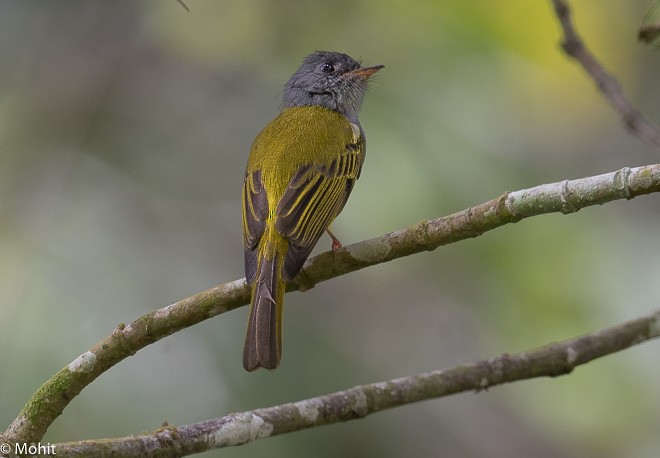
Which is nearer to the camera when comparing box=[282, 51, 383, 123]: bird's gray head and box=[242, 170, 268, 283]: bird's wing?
box=[242, 170, 268, 283]: bird's wing

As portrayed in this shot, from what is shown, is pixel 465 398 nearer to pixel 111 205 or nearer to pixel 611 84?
pixel 111 205

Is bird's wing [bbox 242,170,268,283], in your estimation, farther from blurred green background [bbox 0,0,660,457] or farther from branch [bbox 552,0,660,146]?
branch [bbox 552,0,660,146]

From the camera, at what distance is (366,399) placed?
129 inches

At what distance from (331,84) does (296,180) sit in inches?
47.7

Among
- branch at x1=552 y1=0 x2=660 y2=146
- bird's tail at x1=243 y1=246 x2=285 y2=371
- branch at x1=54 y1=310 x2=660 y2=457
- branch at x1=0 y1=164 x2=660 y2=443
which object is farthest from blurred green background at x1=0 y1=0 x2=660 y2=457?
branch at x1=552 y1=0 x2=660 y2=146

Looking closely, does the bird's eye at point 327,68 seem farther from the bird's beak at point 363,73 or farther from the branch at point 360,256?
the branch at point 360,256

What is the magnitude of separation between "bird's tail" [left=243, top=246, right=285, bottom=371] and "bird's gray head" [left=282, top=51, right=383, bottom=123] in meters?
1.69

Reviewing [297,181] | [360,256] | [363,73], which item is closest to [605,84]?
[360,256]

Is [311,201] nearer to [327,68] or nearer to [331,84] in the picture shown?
[331,84]

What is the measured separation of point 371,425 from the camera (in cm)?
553

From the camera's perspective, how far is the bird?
3.79 meters

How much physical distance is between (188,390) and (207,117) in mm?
2345

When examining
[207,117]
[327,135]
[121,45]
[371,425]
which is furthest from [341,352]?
[121,45]

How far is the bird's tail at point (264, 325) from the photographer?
12.2ft
